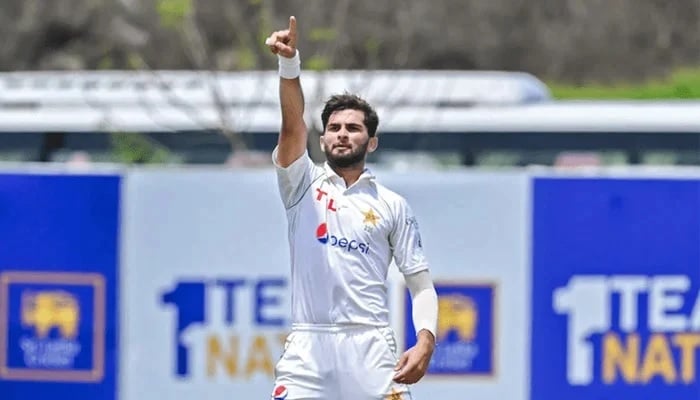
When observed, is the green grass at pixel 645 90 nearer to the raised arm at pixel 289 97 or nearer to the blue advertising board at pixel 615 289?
the blue advertising board at pixel 615 289

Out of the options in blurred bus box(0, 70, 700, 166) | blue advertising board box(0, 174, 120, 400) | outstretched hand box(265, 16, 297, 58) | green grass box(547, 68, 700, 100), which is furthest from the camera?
green grass box(547, 68, 700, 100)

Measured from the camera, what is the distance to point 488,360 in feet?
34.8

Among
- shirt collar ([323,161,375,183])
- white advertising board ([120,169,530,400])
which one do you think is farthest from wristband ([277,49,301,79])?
white advertising board ([120,169,530,400])

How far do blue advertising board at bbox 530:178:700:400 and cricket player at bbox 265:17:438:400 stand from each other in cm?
385

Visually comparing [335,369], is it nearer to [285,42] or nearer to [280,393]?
[280,393]

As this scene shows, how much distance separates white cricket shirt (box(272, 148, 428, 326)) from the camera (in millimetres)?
6762

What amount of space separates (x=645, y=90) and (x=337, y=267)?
2174 cm

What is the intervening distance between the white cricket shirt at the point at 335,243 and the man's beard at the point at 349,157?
82 mm

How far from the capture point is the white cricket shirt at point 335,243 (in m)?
6.76

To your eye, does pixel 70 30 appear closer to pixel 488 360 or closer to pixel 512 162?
pixel 512 162

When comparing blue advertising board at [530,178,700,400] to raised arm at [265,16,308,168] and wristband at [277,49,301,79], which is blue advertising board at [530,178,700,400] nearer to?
raised arm at [265,16,308,168]

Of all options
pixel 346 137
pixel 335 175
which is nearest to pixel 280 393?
pixel 335 175

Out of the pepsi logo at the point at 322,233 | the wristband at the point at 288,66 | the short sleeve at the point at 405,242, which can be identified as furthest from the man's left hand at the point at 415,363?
the wristband at the point at 288,66

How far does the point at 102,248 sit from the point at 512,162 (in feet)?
30.0
